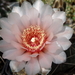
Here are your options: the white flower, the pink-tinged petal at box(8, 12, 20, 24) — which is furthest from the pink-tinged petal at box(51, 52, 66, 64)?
the pink-tinged petal at box(8, 12, 20, 24)

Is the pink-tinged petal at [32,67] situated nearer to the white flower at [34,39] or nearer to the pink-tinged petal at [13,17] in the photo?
the white flower at [34,39]

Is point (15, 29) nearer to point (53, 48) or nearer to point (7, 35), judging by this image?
point (7, 35)

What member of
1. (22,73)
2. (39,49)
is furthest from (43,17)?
(22,73)

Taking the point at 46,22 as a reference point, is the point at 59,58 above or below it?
below

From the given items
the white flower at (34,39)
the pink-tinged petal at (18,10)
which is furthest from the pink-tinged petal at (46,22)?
the pink-tinged petal at (18,10)

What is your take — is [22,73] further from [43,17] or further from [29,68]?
[43,17]

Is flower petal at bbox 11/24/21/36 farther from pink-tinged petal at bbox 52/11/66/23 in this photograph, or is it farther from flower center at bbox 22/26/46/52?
pink-tinged petal at bbox 52/11/66/23

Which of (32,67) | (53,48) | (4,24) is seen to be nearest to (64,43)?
(53,48)
